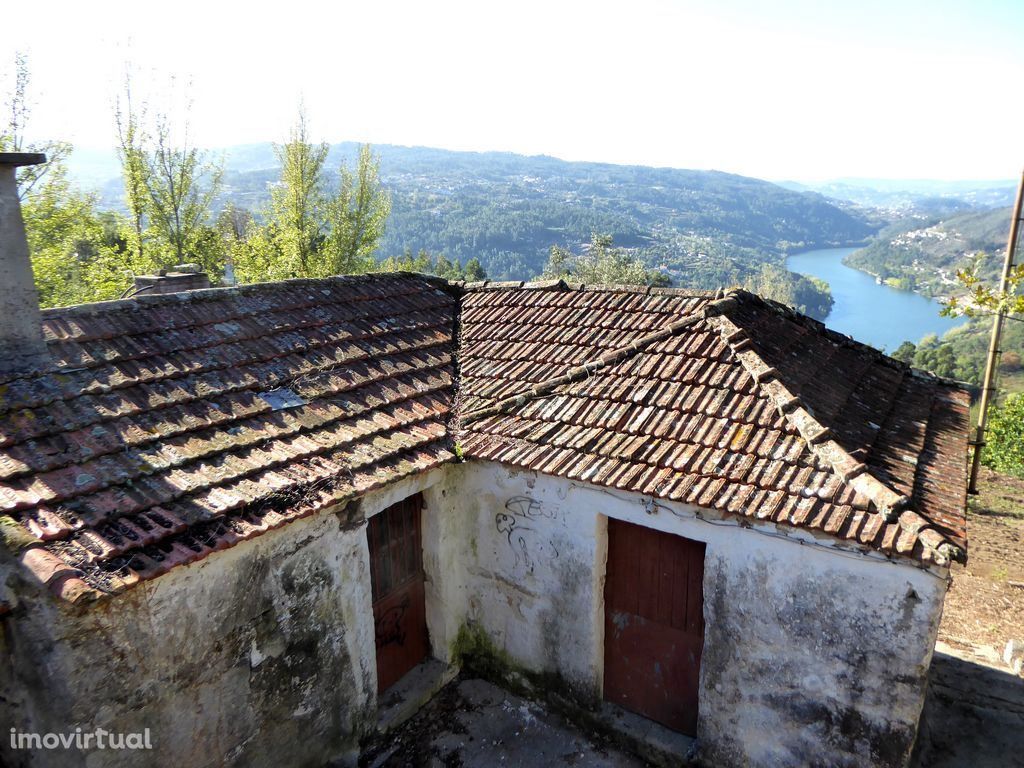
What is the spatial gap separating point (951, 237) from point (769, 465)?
150 m

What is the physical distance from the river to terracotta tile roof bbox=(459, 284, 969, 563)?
75597 mm

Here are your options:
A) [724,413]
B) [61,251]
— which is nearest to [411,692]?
[724,413]

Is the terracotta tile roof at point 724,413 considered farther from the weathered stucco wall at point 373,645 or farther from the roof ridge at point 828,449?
the weathered stucco wall at point 373,645

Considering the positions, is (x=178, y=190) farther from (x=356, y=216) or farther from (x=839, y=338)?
(x=839, y=338)

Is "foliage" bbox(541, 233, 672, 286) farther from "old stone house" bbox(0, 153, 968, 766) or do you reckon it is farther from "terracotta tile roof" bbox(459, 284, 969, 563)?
"old stone house" bbox(0, 153, 968, 766)

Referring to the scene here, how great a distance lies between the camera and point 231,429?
564cm

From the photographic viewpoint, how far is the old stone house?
441 centimetres

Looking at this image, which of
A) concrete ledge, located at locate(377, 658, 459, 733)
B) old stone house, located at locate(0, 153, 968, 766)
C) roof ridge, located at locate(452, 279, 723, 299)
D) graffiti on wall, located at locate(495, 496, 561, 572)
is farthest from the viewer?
roof ridge, located at locate(452, 279, 723, 299)

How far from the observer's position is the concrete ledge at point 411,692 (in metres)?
6.67

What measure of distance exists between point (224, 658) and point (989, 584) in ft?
40.9

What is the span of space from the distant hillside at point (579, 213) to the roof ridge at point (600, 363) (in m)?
52.9

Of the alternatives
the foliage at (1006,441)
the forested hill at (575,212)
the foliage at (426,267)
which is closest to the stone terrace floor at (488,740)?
the foliage at (1006,441)

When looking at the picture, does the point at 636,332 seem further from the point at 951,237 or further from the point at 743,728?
the point at 951,237

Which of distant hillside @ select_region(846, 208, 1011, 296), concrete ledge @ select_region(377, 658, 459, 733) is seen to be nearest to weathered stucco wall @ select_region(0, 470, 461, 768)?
concrete ledge @ select_region(377, 658, 459, 733)
